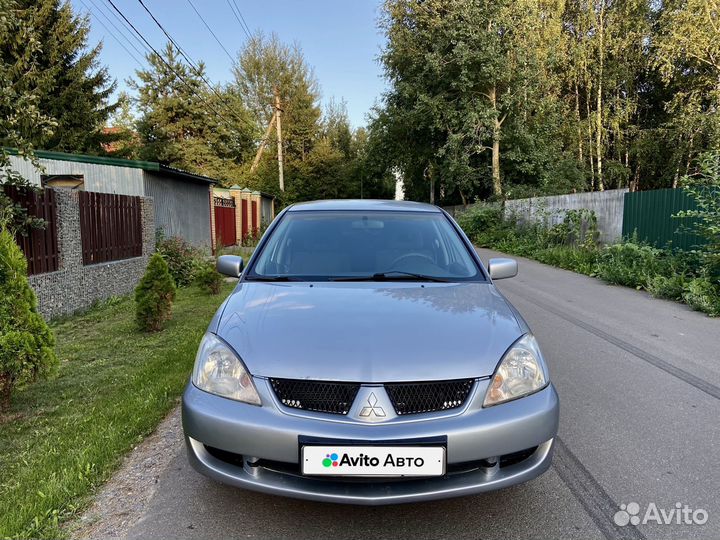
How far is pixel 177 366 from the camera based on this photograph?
189 inches

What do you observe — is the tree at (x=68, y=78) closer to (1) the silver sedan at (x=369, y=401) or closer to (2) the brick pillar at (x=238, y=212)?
(2) the brick pillar at (x=238, y=212)

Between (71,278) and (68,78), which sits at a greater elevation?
(68,78)

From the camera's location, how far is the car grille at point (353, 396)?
207 cm

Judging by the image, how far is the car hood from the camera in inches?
83.5

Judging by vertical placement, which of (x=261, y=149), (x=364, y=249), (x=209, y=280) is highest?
(x=261, y=149)

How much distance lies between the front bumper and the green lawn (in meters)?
0.94

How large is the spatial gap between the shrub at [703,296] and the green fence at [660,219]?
1594mm

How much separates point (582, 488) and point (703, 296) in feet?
20.9

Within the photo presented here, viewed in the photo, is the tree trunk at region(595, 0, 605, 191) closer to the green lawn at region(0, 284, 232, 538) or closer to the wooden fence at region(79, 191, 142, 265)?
the wooden fence at region(79, 191, 142, 265)

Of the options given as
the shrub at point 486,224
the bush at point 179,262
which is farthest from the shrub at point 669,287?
the shrub at point 486,224

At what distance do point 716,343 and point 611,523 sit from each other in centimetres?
440

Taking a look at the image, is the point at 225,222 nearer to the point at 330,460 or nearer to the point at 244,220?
the point at 244,220

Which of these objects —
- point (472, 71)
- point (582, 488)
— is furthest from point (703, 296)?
point (472, 71)

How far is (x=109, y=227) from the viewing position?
932 centimetres
